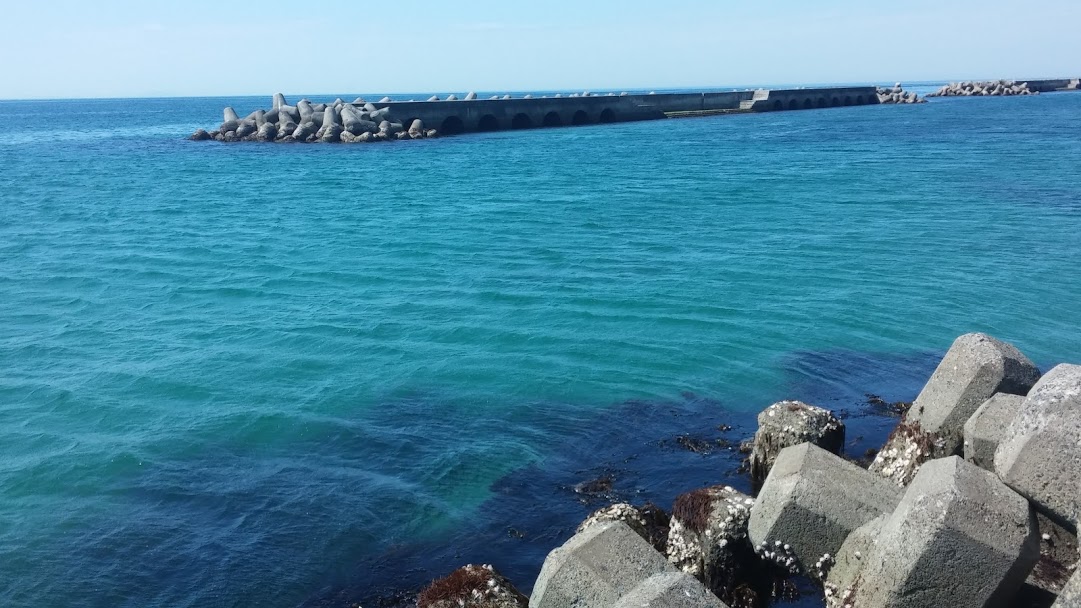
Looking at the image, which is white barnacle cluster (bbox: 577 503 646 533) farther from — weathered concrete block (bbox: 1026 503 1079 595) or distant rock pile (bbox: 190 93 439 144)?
distant rock pile (bbox: 190 93 439 144)

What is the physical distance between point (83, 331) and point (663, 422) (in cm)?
1013

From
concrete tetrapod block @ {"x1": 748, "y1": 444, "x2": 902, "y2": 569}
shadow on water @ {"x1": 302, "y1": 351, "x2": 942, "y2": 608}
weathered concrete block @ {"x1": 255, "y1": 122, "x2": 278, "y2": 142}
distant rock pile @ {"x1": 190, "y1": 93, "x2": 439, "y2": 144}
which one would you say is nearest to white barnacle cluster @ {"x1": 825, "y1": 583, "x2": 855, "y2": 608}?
concrete tetrapod block @ {"x1": 748, "y1": 444, "x2": 902, "y2": 569}

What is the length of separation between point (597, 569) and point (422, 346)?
→ 7.83 m

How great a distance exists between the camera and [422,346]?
41.3 ft

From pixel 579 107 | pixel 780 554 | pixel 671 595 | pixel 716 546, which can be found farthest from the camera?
pixel 579 107

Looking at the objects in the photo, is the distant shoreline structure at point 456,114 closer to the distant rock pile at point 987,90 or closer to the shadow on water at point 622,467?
the distant rock pile at point 987,90

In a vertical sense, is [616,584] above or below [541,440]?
above

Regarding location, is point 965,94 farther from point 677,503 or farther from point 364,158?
point 677,503

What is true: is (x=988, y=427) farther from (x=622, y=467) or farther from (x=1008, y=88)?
(x=1008, y=88)

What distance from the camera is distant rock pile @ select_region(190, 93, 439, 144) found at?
49.9m

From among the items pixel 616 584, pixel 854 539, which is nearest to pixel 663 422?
pixel 854 539

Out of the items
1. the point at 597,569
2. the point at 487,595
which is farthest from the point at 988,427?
the point at 487,595

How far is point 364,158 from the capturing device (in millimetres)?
41281

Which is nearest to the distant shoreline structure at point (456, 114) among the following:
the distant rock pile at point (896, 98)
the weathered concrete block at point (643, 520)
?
the distant rock pile at point (896, 98)
